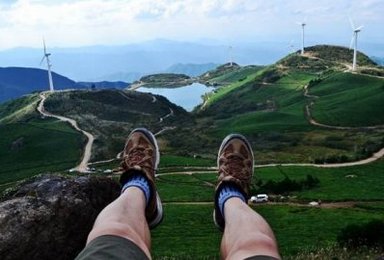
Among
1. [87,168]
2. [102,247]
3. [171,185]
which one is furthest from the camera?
[87,168]

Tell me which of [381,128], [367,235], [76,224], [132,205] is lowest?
[381,128]

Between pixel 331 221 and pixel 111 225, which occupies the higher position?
pixel 111 225

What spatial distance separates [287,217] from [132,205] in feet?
119

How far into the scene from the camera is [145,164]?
817 centimetres

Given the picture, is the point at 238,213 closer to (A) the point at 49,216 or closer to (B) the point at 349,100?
(A) the point at 49,216

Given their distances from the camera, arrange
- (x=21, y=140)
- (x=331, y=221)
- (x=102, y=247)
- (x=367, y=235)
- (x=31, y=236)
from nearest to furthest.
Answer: (x=102, y=247) < (x=31, y=236) < (x=367, y=235) < (x=331, y=221) < (x=21, y=140)

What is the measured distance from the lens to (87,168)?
2753 inches

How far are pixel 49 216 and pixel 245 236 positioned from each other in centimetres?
609

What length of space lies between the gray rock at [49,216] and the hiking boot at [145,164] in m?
2.61

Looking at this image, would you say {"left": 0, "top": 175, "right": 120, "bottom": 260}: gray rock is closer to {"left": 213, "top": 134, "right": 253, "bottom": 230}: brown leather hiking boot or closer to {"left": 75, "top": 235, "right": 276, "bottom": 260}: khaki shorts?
{"left": 213, "top": 134, "right": 253, "bottom": 230}: brown leather hiking boot

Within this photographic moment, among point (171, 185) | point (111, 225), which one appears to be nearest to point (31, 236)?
point (111, 225)

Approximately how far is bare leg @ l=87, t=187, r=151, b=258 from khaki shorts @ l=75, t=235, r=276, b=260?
0.13 metres

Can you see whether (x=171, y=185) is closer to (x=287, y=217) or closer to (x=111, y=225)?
(x=287, y=217)

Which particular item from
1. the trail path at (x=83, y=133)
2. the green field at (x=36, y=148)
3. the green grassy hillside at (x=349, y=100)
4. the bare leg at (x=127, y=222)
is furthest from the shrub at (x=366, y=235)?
the green grassy hillside at (x=349, y=100)
